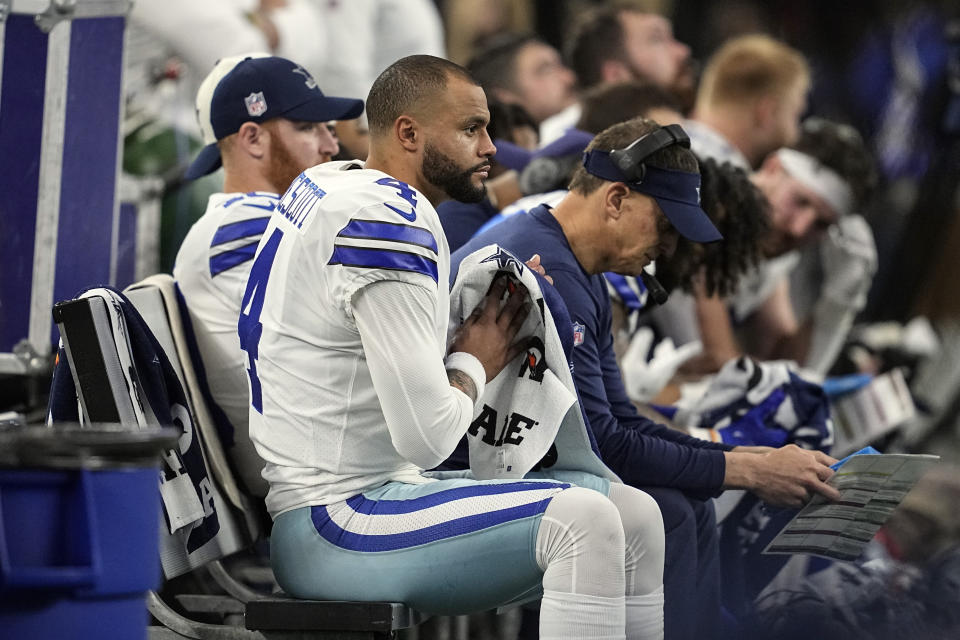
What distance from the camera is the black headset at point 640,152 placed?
327cm

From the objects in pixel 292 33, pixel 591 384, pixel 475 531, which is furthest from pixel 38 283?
pixel 292 33

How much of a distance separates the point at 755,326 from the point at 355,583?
5.24 m

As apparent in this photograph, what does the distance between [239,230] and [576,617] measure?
4.24 feet

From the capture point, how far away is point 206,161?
3.78m

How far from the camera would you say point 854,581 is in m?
3.81

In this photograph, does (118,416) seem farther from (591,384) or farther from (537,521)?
(591,384)

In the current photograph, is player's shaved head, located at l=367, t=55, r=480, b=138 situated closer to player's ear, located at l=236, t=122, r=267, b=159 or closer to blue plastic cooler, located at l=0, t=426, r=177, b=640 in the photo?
player's ear, located at l=236, t=122, r=267, b=159

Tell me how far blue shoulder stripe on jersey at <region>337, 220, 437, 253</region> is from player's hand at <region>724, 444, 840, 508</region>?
48.8 inches

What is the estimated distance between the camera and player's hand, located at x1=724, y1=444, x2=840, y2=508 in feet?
10.9

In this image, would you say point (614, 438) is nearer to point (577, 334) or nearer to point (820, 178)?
point (577, 334)

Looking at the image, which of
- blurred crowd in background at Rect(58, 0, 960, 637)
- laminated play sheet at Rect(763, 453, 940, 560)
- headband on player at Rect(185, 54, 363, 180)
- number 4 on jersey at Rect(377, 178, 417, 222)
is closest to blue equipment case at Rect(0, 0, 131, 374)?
headband on player at Rect(185, 54, 363, 180)

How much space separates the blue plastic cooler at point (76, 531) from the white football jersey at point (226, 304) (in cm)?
112

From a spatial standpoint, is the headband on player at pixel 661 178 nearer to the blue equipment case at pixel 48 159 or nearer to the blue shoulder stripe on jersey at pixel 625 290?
the blue shoulder stripe on jersey at pixel 625 290

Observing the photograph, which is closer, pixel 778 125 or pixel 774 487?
pixel 774 487
